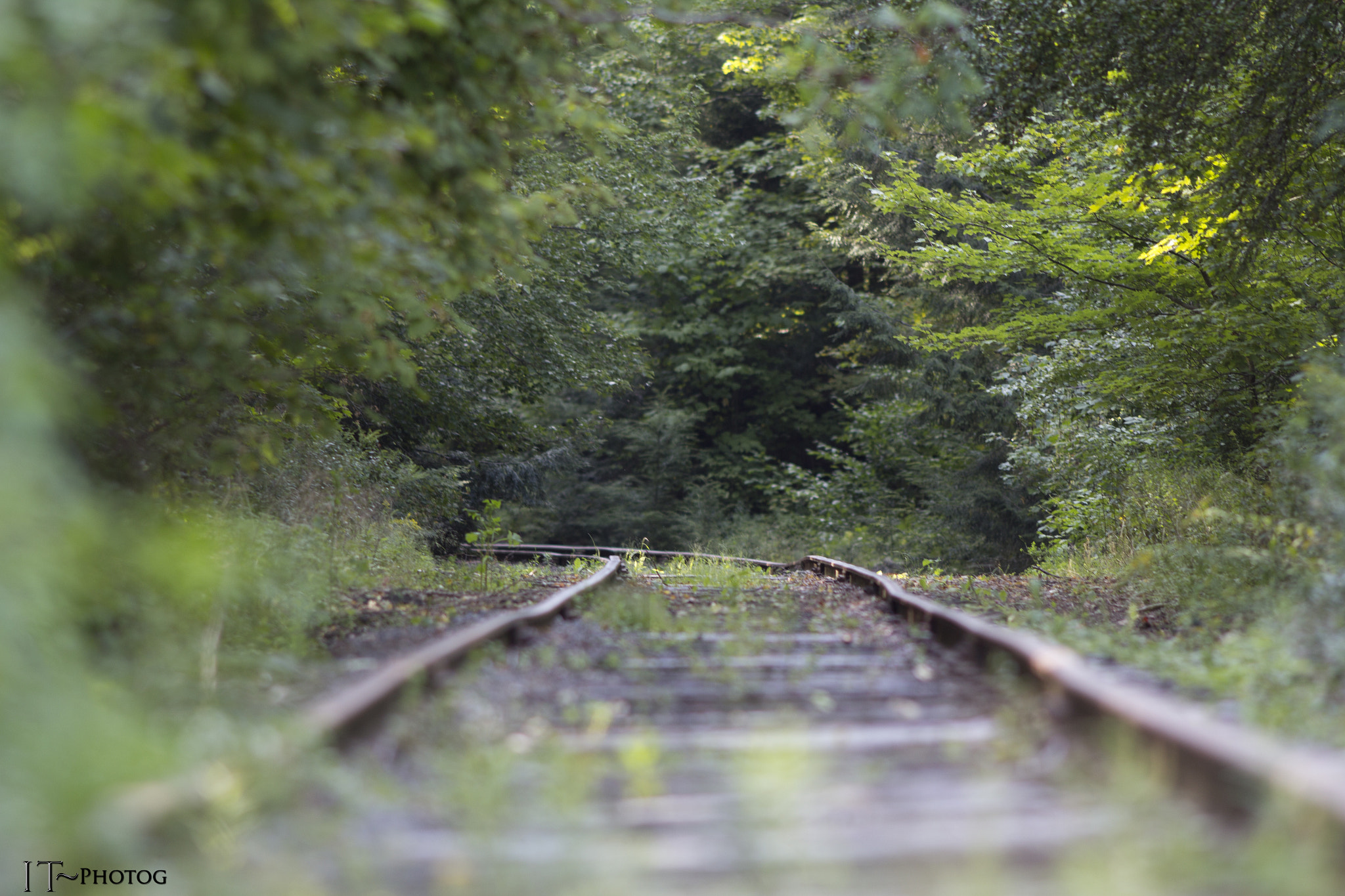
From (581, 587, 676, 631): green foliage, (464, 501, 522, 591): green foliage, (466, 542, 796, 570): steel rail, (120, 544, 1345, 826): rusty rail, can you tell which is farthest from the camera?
(466, 542, 796, 570): steel rail

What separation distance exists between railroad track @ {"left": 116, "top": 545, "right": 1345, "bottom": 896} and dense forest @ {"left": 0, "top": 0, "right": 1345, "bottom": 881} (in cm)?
72

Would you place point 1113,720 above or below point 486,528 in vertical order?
below

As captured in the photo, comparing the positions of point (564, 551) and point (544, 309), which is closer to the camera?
point (544, 309)

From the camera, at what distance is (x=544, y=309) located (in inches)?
707

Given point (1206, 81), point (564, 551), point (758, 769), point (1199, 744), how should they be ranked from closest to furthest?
1. point (1199, 744)
2. point (758, 769)
3. point (1206, 81)
4. point (564, 551)

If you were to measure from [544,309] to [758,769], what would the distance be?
15.5 meters

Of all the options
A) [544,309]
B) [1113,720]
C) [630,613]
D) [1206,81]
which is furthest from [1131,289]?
[1113,720]

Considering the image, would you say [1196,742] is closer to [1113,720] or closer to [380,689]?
[1113,720]

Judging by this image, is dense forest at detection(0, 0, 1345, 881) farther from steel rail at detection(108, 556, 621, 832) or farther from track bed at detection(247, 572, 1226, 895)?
track bed at detection(247, 572, 1226, 895)

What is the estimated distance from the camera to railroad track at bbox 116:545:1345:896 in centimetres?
254

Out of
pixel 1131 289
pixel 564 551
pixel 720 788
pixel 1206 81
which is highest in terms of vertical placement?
pixel 1206 81

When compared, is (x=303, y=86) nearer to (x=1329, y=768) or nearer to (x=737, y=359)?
(x=1329, y=768)

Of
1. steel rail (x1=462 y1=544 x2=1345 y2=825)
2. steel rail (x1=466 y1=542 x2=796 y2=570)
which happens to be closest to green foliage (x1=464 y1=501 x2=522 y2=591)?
steel rail (x1=466 y1=542 x2=796 y2=570)

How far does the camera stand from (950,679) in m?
4.84
